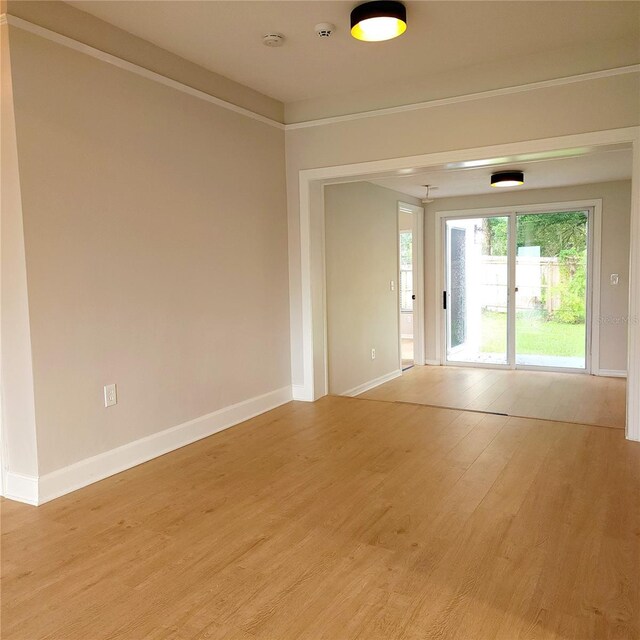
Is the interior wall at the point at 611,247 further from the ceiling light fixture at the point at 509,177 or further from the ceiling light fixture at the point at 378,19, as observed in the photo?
the ceiling light fixture at the point at 378,19

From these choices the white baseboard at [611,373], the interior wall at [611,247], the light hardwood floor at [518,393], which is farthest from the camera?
the white baseboard at [611,373]

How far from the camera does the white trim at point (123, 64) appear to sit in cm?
279

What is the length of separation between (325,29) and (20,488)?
3.17m

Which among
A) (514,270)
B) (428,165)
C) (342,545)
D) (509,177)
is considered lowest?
(342,545)

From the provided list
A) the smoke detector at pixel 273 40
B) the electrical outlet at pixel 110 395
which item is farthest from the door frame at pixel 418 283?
the electrical outlet at pixel 110 395

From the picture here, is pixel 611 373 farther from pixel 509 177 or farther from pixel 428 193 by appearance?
pixel 428 193

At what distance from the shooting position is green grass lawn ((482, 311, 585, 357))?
7.20 metres

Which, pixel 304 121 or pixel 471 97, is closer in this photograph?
Result: pixel 471 97

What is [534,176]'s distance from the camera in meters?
6.21

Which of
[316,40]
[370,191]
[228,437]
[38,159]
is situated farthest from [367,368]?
[38,159]

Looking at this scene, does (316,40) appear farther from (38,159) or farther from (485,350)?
(485,350)

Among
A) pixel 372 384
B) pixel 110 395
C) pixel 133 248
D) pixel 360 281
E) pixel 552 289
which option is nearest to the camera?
pixel 110 395

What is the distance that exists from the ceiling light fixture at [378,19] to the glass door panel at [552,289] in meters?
4.81

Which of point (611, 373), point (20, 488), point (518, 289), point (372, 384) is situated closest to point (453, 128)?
point (372, 384)
